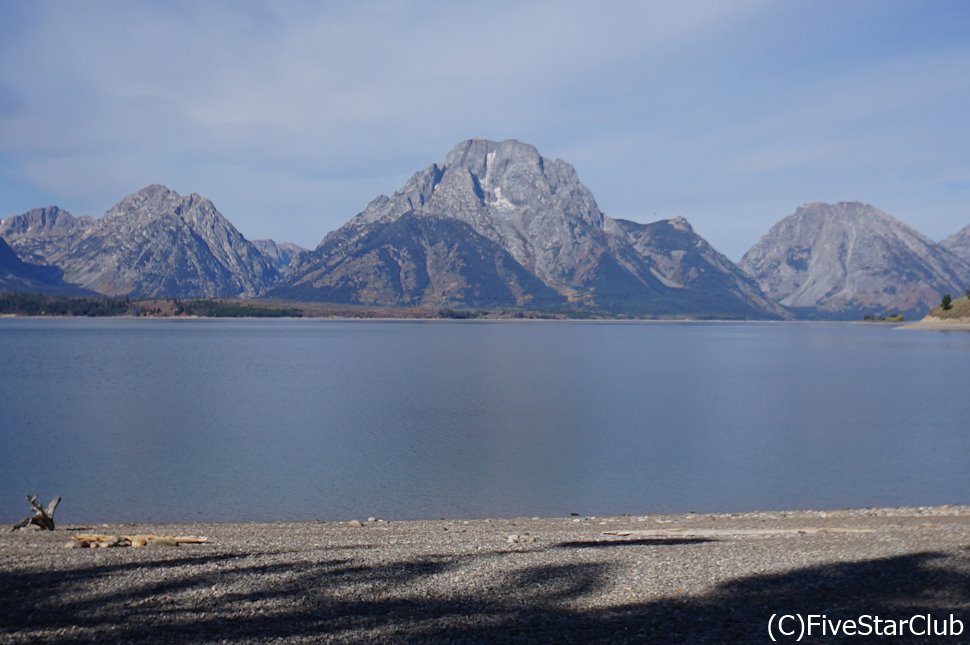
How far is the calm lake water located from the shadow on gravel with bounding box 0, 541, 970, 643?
1445 centimetres

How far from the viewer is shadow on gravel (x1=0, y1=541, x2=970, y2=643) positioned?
11.9 metres

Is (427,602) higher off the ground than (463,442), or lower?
higher

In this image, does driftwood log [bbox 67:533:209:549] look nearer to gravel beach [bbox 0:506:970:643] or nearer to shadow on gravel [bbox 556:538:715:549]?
gravel beach [bbox 0:506:970:643]

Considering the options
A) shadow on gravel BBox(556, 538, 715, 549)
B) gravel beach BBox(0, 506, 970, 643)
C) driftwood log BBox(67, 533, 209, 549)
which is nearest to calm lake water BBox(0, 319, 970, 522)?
driftwood log BBox(67, 533, 209, 549)

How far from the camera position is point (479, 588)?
14.4 metres

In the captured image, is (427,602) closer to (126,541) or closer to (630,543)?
(630,543)

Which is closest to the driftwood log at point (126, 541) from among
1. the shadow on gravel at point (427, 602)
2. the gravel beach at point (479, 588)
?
the gravel beach at point (479, 588)

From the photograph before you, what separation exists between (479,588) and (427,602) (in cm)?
119

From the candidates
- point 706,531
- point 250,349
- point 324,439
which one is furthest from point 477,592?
point 250,349

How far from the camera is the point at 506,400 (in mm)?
64062

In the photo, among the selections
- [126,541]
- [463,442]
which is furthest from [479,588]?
[463,442]

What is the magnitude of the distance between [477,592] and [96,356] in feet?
349

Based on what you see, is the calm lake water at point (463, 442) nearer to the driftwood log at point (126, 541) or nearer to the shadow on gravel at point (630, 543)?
the driftwood log at point (126, 541)

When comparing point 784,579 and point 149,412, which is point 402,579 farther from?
point 149,412
